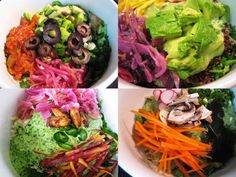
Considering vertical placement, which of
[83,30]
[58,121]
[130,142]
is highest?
[83,30]

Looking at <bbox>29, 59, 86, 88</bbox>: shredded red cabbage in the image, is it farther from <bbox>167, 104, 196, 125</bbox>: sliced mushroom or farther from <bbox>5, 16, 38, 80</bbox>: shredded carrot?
<bbox>167, 104, 196, 125</bbox>: sliced mushroom

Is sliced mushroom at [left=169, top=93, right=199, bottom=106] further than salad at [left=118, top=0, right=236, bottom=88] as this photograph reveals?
Yes

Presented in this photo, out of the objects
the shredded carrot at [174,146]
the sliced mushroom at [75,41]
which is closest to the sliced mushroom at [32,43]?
the sliced mushroom at [75,41]

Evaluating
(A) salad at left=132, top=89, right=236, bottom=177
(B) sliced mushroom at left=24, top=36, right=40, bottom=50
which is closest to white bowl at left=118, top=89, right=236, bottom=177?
(A) salad at left=132, top=89, right=236, bottom=177

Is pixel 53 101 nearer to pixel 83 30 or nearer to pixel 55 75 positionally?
pixel 55 75

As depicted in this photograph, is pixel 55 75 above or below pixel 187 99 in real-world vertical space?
above

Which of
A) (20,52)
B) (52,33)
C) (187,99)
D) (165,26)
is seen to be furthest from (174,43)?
(20,52)

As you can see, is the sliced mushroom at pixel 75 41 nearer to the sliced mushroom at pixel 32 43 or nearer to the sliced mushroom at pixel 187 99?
the sliced mushroom at pixel 32 43
